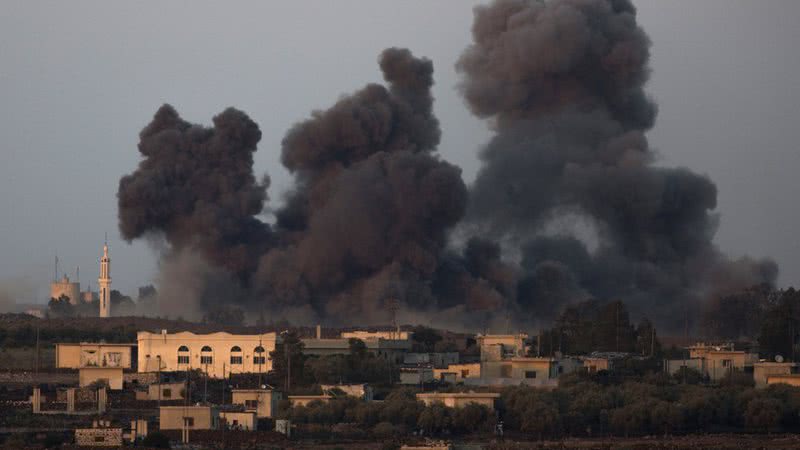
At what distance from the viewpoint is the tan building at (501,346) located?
275 feet

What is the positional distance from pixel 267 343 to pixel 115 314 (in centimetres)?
2371

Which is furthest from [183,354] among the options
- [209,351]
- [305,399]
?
[305,399]

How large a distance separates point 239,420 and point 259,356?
899 inches

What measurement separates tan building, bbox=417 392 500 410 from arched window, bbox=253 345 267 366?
17.8 metres

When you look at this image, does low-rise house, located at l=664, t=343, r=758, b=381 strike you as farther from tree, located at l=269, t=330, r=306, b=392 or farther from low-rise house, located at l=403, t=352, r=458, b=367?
tree, located at l=269, t=330, r=306, b=392

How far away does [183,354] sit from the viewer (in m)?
84.4

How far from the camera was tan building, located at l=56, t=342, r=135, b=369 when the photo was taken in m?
81.3

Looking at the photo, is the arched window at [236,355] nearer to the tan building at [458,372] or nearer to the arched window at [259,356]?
the arched window at [259,356]

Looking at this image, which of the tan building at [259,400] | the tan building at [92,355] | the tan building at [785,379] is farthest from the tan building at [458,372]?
the tan building at [92,355]

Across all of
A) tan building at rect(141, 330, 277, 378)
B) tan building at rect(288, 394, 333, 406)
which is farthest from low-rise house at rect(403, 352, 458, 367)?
tan building at rect(288, 394, 333, 406)

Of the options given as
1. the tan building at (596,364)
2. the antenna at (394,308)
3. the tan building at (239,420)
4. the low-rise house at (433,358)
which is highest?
the antenna at (394,308)

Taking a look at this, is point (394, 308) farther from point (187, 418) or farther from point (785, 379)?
point (187, 418)

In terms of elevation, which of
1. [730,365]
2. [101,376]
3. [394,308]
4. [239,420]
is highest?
[394,308]

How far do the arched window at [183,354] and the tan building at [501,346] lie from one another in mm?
11368
